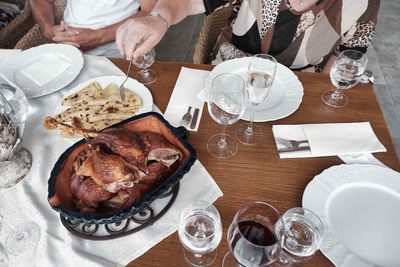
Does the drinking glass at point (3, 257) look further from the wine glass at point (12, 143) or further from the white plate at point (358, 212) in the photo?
the white plate at point (358, 212)

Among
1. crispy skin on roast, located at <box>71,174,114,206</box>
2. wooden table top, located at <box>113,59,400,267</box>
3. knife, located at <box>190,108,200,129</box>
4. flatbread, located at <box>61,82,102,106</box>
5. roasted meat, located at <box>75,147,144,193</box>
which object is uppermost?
roasted meat, located at <box>75,147,144,193</box>

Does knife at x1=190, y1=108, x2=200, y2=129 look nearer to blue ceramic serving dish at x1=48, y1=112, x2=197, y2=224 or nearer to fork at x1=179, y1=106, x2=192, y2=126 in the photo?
fork at x1=179, y1=106, x2=192, y2=126

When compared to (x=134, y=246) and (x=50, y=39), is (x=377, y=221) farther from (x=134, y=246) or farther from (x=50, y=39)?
(x=50, y=39)

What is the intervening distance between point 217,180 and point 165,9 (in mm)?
650

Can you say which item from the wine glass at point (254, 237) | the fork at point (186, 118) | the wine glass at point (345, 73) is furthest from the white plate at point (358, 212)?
the fork at point (186, 118)

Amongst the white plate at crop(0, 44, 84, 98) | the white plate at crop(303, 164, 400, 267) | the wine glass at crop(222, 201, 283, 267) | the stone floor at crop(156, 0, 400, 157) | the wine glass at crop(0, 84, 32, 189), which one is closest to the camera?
the wine glass at crop(222, 201, 283, 267)

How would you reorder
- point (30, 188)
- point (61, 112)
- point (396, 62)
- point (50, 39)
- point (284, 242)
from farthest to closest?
point (396, 62)
point (50, 39)
point (61, 112)
point (30, 188)
point (284, 242)

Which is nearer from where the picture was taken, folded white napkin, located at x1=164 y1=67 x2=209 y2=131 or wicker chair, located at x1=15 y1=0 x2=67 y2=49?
folded white napkin, located at x1=164 y1=67 x2=209 y2=131

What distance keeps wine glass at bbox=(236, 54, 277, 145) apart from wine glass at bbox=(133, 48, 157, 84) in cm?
31

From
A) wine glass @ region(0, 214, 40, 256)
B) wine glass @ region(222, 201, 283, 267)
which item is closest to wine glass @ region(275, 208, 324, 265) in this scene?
wine glass @ region(222, 201, 283, 267)

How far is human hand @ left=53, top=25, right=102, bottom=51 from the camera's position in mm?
1517

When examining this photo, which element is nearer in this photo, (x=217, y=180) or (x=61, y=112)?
(x=217, y=180)

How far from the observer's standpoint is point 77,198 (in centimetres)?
68

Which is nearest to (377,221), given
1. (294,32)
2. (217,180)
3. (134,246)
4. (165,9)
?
(217,180)
